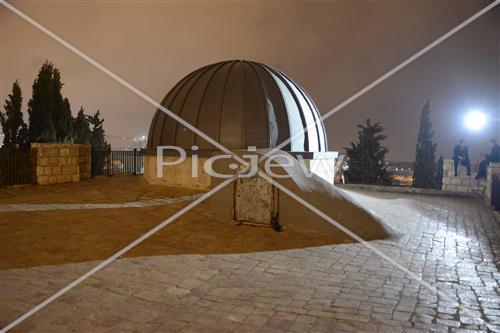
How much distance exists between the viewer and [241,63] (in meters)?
14.9

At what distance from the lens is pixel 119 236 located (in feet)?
25.4

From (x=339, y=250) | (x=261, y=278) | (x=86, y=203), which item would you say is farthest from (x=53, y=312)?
(x=86, y=203)

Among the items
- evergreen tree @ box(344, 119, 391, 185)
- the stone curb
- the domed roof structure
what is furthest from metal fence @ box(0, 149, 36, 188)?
evergreen tree @ box(344, 119, 391, 185)

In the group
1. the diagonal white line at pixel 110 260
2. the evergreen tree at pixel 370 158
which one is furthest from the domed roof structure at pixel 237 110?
the evergreen tree at pixel 370 158

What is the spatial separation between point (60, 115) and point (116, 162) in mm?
4160

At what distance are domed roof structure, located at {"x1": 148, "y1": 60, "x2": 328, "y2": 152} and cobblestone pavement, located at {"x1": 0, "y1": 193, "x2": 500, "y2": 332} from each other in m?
6.59

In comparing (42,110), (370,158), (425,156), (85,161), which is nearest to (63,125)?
(42,110)

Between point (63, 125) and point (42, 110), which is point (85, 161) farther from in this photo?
point (42, 110)

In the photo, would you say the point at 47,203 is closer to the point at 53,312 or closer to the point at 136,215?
the point at 136,215

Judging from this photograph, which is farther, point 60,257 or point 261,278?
point 60,257

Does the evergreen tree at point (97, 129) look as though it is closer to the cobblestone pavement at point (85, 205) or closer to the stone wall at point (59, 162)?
the stone wall at point (59, 162)

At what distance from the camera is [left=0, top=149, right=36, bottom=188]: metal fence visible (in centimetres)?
1459

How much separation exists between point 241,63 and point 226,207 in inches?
308

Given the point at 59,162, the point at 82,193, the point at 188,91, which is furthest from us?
the point at 59,162
